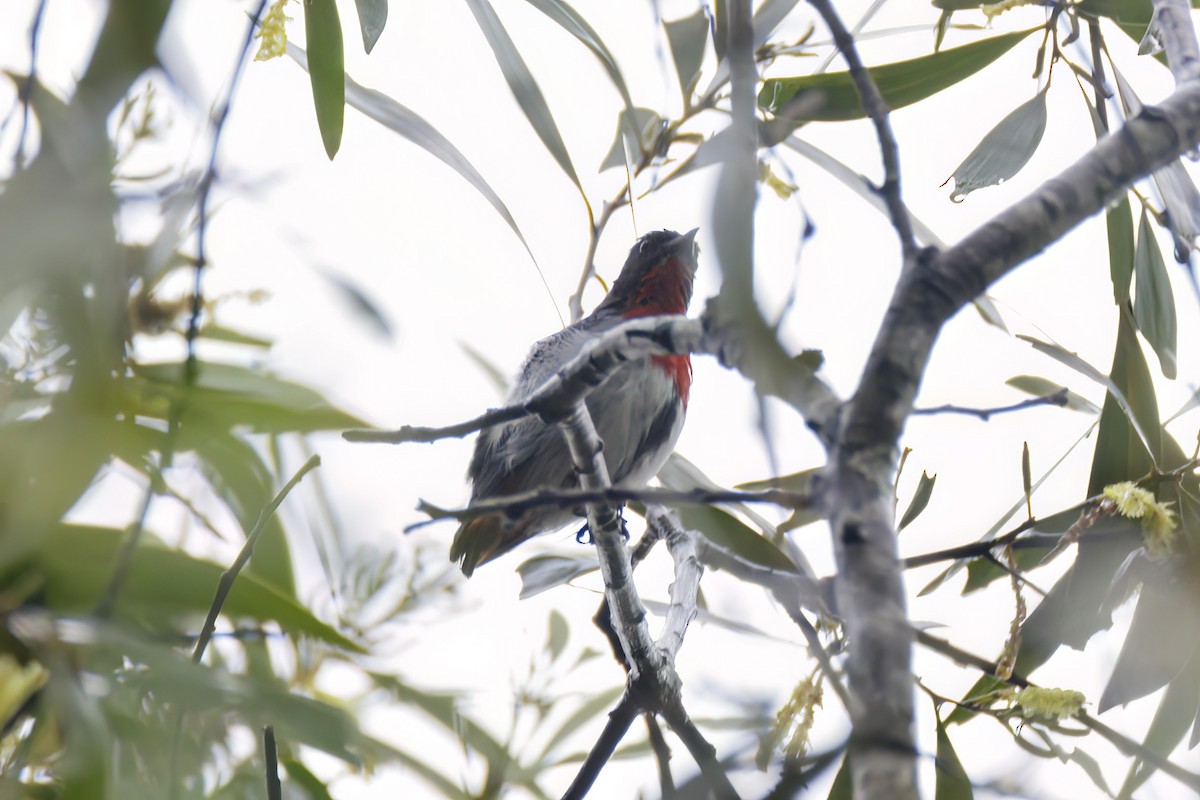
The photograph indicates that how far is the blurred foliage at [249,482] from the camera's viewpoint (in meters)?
0.82

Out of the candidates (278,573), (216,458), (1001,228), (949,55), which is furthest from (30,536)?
(949,55)

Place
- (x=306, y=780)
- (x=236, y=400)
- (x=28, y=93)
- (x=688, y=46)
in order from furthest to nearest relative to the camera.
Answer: (x=688, y=46)
(x=306, y=780)
(x=236, y=400)
(x=28, y=93)

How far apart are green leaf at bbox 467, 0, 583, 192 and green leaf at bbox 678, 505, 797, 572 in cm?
79

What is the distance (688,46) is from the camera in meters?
2.54

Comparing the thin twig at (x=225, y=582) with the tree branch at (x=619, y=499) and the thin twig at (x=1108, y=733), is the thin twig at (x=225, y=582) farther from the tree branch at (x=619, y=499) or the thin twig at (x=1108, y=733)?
the thin twig at (x=1108, y=733)

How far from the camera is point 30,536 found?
96cm

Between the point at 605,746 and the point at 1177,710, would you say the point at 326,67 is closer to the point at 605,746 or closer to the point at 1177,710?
the point at 605,746

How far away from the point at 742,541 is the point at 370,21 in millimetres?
1000

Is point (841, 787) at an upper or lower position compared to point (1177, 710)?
lower

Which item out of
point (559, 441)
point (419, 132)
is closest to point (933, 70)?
point (419, 132)

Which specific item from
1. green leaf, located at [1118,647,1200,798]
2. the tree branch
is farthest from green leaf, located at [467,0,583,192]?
green leaf, located at [1118,647,1200,798]

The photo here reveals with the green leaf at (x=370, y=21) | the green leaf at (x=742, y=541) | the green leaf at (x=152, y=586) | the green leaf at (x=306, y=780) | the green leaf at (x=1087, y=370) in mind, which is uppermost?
the green leaf at (x=370, y=21)

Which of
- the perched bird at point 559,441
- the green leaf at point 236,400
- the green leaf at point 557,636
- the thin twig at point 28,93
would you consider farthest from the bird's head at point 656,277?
the thin twig at point 28,93

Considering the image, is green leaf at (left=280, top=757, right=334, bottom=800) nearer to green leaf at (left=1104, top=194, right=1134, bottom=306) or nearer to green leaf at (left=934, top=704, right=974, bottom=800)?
green leaf at (left=934, top=704, right=974, bottom=800)
